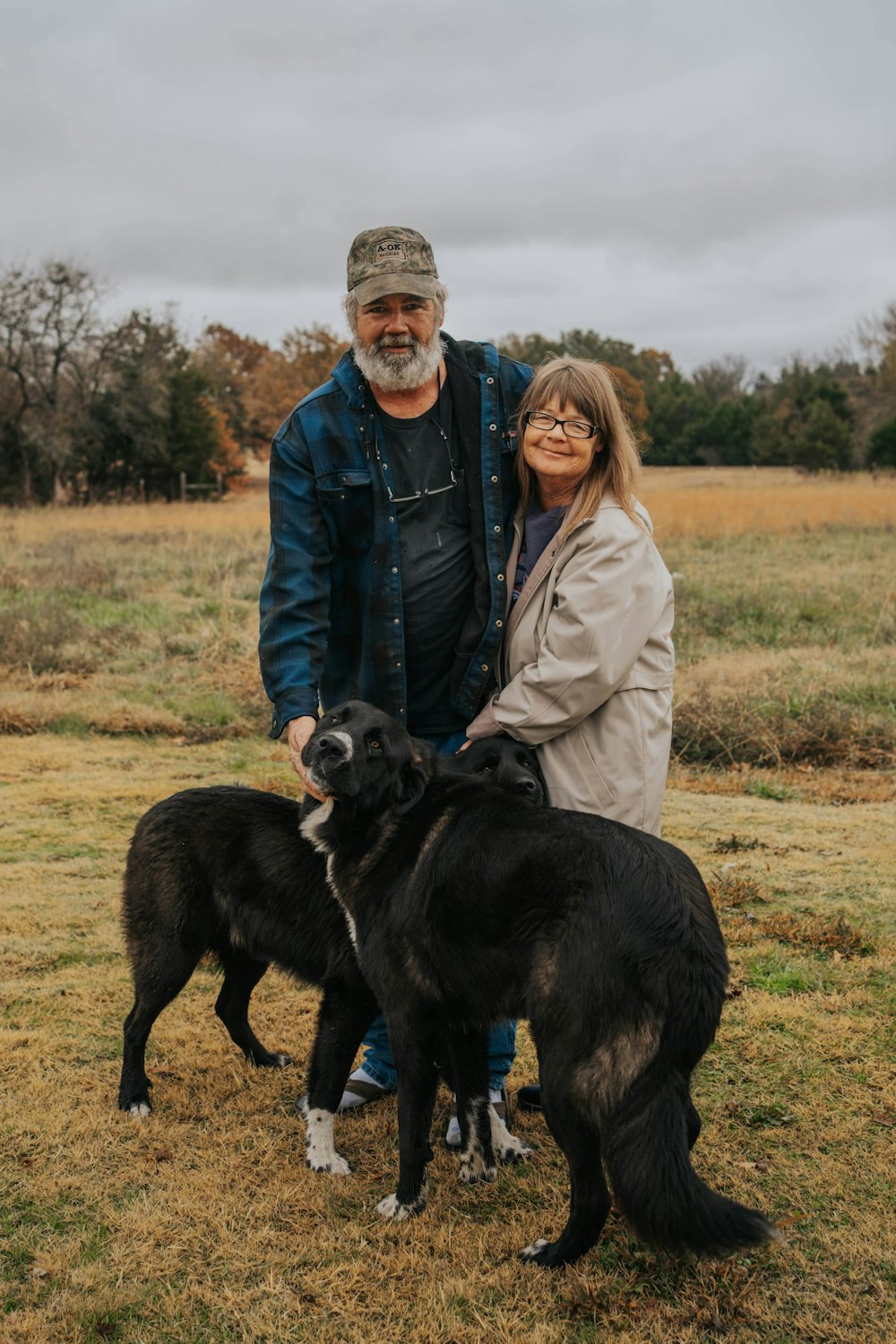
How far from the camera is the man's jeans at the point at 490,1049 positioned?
380 cm

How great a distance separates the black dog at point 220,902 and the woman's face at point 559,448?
1406 mm

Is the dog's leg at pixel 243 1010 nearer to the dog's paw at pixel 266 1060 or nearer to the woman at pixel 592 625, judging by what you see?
the dog's paw at pixel 266 1060

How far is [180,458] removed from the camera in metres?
37.6

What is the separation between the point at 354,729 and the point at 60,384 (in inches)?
1398

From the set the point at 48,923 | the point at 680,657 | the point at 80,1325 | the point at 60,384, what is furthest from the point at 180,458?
the point at 80,1325

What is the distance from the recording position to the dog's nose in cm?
309

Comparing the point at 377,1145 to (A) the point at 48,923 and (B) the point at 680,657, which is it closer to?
(A) the point at 48,923

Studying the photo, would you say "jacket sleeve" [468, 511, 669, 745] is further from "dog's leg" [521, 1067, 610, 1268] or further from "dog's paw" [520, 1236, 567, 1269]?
"dog's paw" [520, 1236, 567, 1269]

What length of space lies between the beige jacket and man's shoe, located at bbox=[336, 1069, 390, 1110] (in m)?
1.39

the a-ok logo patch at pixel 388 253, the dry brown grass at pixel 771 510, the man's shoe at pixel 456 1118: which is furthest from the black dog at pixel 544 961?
the dry brown grass at pixel 771 510

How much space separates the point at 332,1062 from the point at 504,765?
1.09 metres

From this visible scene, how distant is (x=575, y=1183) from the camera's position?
282cm

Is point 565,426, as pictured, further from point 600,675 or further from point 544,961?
point 544,961

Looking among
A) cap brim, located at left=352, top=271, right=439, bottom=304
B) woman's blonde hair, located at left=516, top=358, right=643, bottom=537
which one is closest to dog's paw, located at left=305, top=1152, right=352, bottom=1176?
woman's blonde hair, located at left=516, top=358, right=643, bottom=537
